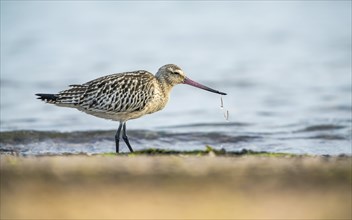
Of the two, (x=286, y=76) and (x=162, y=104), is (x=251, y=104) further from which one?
(x=162, y=104)

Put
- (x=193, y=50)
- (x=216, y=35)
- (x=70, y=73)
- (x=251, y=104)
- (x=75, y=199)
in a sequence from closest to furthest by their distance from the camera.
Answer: (x=75, y=199)
(x=251, y=104)
(x=70, y=73)
(x=193, y=50)
(x=216, y=35)

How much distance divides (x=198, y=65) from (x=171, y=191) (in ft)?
50.8

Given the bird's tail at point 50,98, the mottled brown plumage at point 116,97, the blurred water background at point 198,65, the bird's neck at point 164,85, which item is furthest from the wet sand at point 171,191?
the blurred water background at point 198,65

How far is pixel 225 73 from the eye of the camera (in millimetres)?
20203

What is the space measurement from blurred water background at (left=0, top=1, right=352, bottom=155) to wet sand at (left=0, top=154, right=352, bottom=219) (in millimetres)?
5359

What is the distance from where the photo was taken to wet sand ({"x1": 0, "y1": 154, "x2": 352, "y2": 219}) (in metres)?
5.74

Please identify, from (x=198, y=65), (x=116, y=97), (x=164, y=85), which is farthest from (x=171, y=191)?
(x=198, y=65)

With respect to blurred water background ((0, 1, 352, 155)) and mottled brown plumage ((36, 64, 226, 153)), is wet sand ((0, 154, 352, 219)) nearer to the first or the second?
mottled brown plumage ((36, 64, 226, 153))

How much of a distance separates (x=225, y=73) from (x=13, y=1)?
9.19 meters

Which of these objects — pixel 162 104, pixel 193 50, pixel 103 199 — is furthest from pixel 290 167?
pixel 193 50

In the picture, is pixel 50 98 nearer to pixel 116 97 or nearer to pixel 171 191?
pixel 116 97

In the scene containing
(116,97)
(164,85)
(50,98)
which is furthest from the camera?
(164,85)

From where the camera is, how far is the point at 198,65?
21.4 m

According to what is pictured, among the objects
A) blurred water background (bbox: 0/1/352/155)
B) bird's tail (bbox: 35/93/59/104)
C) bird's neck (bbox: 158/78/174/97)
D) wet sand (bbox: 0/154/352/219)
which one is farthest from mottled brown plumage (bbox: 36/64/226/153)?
wet sand (bbox: 0/154/352/219)
